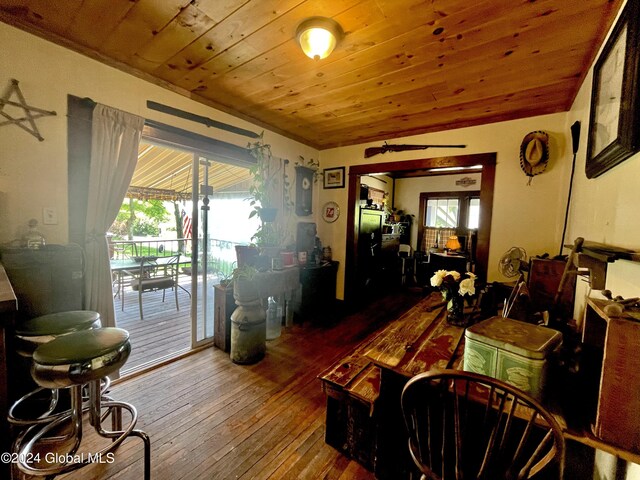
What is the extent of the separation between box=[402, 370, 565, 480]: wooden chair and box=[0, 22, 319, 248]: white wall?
2.41 m

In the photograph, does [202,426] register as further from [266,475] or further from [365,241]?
[365,241]

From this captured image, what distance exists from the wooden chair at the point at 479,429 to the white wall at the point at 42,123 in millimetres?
2413

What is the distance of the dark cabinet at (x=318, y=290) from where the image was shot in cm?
348

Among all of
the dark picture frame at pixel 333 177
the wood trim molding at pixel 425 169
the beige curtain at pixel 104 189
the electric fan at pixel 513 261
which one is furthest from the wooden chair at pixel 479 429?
the dark picture frame at pixel 333 177

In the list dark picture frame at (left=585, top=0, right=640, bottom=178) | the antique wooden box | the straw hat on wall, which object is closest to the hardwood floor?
the antique wooden box

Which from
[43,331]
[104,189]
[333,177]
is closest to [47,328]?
[43,331]

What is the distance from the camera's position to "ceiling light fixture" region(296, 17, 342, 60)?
58.1 inches

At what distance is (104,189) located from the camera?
197cm

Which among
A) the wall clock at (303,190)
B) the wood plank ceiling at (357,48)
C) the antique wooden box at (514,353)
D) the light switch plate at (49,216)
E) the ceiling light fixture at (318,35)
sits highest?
the wood plank ceiling at (357,48)

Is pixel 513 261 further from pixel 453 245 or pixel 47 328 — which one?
pixel 47 328

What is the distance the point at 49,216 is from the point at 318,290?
273 cm

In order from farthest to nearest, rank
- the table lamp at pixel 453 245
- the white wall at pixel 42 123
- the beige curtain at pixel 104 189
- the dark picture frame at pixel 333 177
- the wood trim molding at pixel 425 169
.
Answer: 1. the table lamp at pixel 453 245
2. the dark picture frame at pixel 333 177
3. the wood trim molding at pixel 425 169
4. the beige curtain at pixel 104 189
5. the white wall at pixel 42 123

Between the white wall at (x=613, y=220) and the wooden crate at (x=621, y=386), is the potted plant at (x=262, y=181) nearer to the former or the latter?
the white wall at (x=613, y=220)

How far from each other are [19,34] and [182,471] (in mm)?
2737
